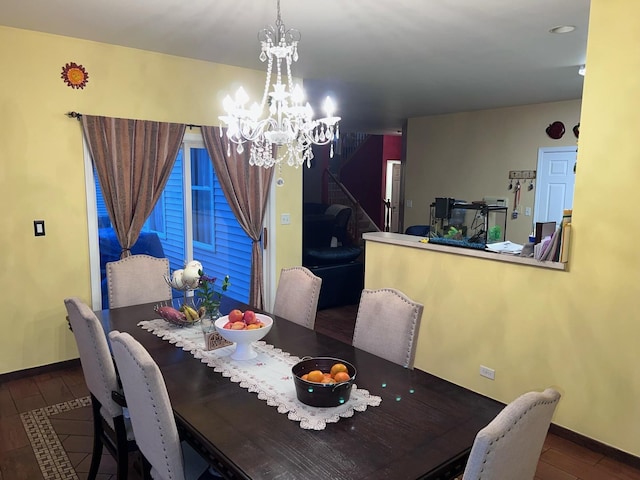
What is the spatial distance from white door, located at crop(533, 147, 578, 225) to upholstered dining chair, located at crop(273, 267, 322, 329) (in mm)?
4575

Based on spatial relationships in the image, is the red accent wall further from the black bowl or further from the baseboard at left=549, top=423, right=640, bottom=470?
the black bowl

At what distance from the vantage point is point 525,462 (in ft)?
4.05

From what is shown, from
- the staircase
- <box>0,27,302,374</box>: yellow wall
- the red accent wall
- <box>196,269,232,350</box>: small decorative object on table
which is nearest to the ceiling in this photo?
<box>0,27,302,374</box>: yellow wall

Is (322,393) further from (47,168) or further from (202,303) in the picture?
(47,168)

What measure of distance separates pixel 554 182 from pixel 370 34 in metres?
3.95

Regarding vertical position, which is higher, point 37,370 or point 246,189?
point 246,189

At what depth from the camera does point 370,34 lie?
3373mm

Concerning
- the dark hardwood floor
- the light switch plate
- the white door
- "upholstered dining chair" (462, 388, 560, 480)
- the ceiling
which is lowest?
the dark hardwood floor

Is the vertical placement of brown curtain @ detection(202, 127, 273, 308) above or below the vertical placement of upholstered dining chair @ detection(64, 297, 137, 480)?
above

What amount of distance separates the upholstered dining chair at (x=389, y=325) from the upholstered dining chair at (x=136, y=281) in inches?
60.5

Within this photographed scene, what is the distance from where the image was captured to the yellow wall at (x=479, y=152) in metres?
6.23

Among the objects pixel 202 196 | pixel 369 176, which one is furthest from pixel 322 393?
pixel 369 176

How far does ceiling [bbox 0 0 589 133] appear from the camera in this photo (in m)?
2.87

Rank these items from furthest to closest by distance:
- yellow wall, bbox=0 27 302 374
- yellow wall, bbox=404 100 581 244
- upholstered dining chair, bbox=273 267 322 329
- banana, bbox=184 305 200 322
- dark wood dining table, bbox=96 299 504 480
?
yellow wall, bbox=404 100 581 244 < yellow wall, bbox=0 27 302 374 < upholstered dining chair, bbox=273 267 322 329 < banana, bbox=184 305 200 322 < dark wood dining table, bbox=96 299 504 480
